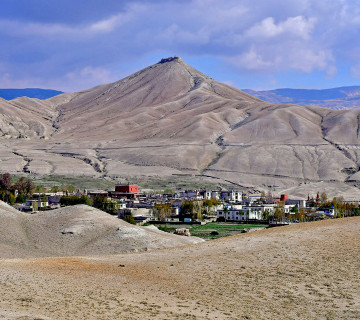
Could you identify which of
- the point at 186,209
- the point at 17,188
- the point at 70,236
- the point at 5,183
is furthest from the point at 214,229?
the point at 5,183

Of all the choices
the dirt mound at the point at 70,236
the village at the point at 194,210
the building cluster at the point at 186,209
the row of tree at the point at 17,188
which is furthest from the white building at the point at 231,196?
the dirt mound at the point at 70,236

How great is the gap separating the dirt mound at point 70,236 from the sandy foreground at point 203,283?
35.6 feet

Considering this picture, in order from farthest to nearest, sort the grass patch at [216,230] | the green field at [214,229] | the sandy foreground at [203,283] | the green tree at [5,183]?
the green tree at [5,183]
the green field at [214,229]
the grass patch at [216,230]
the sandy foreground at [203,283]

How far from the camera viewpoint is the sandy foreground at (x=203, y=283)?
21.9 meters

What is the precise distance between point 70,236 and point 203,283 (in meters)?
24.2

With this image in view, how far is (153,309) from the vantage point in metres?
21.9

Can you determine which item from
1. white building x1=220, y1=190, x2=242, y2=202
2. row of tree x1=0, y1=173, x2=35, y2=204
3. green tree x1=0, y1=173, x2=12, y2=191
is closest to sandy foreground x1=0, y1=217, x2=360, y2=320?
row of tree x1=0, y1=173, x2=35, y2=204

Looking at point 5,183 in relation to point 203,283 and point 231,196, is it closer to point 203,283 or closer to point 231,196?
point 231,196

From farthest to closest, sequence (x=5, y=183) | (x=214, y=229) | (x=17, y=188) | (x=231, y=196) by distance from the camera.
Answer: (x=231, y=196)
(x=5, y=183)
(x=17, y=188)
(x=214, y=229)

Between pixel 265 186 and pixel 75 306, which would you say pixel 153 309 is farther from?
pixel 265 186

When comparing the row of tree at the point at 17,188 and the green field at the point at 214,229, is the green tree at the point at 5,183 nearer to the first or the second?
the row of tree at the point at 17,188

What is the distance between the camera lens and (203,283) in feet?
87.9

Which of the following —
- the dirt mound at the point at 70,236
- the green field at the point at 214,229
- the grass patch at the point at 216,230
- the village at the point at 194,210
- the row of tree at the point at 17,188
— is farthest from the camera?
the row of tree at the point at 17,188

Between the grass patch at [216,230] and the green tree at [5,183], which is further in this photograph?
the green tree at [5,183]
